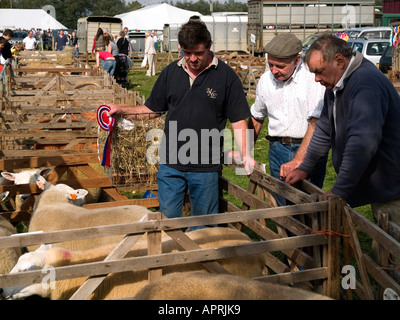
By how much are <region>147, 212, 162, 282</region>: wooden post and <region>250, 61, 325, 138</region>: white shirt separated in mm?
1843

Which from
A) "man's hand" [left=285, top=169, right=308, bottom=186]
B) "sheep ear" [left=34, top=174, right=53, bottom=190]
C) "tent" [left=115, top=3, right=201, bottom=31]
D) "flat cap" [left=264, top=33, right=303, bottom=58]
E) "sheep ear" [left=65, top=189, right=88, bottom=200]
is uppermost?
"tent" [left=115, top=3, right=201, bottom=31]

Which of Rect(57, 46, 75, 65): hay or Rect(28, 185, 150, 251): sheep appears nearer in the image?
Rect(28, 185, 150, 251): sheep

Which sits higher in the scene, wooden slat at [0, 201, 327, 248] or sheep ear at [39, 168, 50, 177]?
wooden slat at [0, 201, 327, 248]

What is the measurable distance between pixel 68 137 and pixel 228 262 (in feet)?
16.7

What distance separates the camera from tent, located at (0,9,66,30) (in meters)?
60.4

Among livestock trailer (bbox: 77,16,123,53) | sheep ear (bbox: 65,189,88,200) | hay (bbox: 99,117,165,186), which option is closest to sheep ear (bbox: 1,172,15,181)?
sheep ear (bbox: 65,189,88,200)

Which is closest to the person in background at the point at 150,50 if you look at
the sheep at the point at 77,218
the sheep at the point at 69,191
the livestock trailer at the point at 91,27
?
the livestock trailer at the point at 91,27

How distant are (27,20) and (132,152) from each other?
59895 mm

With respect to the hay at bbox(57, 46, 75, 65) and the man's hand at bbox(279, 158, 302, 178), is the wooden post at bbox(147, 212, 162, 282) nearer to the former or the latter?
the man's hand at bbox(279, 158, 302, 178)

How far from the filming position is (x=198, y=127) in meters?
4.32

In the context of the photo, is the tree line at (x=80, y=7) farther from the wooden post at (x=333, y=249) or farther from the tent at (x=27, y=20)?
the wooden post at (x=333, y=249)

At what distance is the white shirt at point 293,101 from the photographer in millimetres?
4566

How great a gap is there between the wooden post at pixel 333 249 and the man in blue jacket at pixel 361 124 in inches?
3.6
